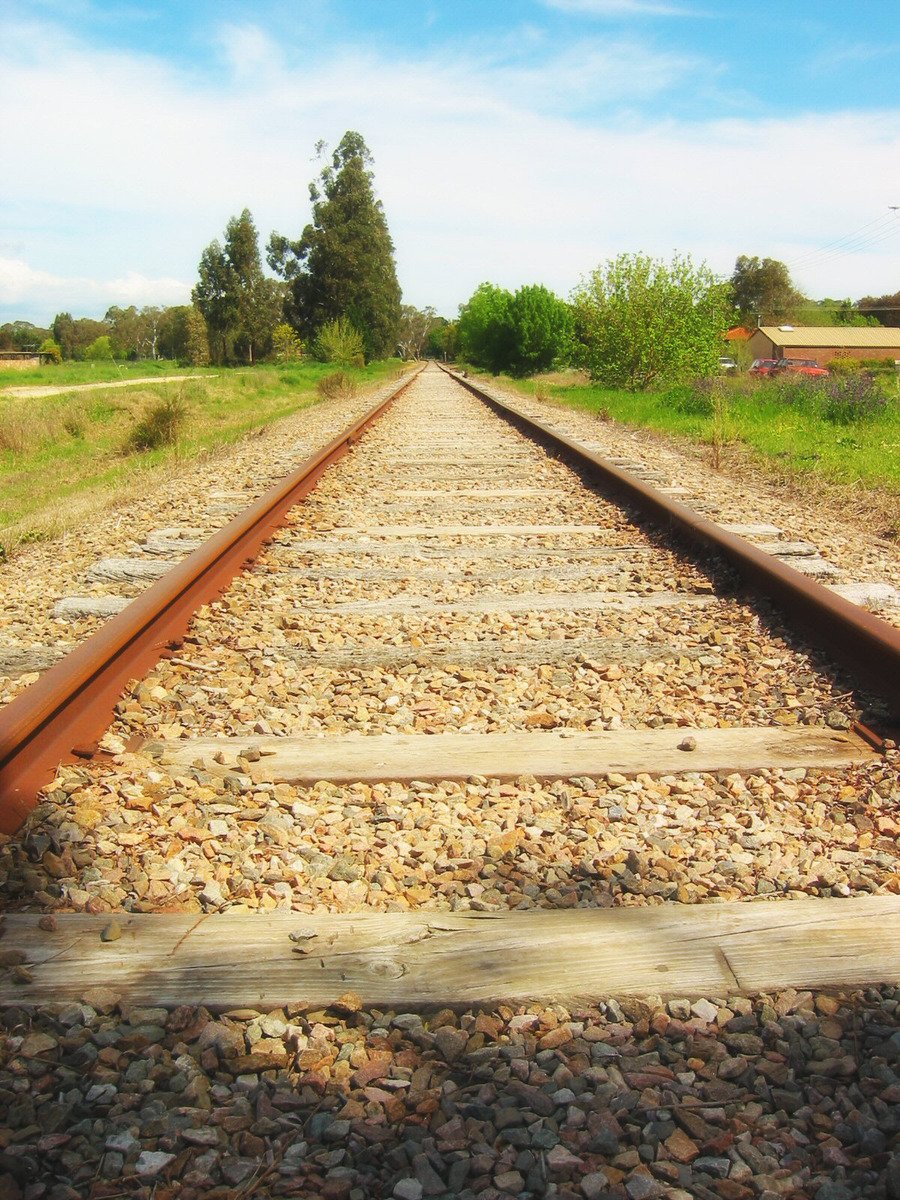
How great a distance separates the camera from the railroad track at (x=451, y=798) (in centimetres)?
155

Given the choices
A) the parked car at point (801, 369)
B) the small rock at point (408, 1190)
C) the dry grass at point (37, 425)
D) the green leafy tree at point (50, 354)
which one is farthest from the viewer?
the green leafy tree at point (50, 354)

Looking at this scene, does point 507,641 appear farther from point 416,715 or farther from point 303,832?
point 303,832

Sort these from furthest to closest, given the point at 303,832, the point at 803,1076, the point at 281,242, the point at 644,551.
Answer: the point at 281,242
the point at 644,551
the point at 303,832
the point at 803,1076

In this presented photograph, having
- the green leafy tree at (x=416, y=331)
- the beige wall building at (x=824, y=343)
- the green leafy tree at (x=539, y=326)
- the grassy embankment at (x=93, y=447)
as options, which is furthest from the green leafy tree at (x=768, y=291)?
the grassy embankment at (x=93, y=447)

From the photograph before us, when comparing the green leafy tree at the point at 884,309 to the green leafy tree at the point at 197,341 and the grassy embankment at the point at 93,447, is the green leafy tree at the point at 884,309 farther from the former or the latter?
the grassy embankment at the point at 93,447

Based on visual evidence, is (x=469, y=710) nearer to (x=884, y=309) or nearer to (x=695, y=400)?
(x=695, y=400)

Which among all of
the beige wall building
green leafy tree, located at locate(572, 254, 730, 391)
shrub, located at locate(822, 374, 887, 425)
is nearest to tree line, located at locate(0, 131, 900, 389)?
green leafy tree, located at locate(572, 254, 730, 391)

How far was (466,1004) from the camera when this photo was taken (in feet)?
4.85

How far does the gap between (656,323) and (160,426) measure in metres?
10.8

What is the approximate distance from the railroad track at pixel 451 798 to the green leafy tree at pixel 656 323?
16330mm

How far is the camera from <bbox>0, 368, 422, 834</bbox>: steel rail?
2.07 metres

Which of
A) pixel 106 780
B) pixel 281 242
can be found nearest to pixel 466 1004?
pixel 106 780

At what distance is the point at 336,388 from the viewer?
72.2 ft

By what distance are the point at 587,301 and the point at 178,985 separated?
20127 millimetres
